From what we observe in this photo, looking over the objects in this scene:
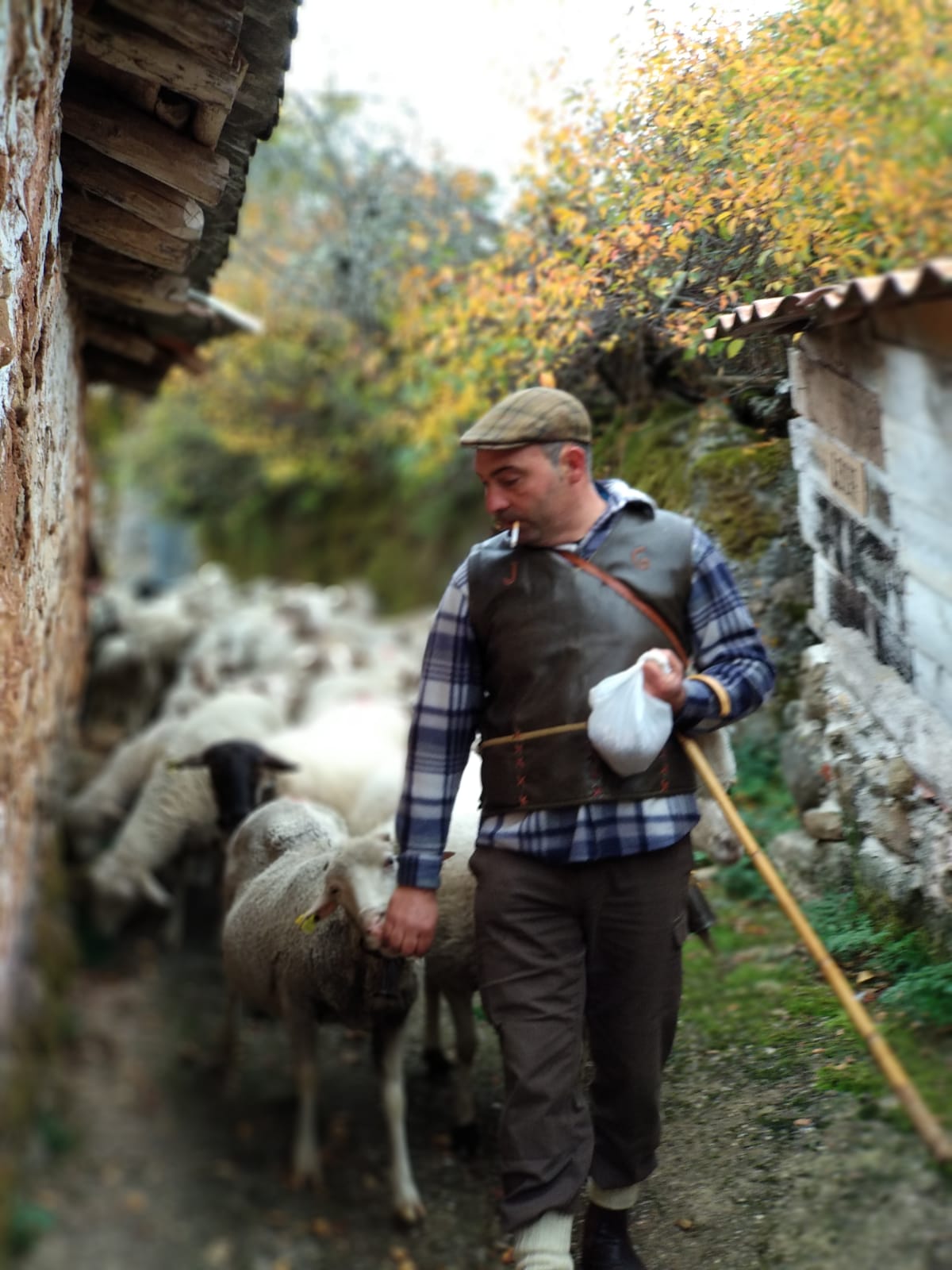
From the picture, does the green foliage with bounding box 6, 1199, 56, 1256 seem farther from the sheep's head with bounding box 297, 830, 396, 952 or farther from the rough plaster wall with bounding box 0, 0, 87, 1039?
the sheep's head with bounding box 297, 830, 396, 952

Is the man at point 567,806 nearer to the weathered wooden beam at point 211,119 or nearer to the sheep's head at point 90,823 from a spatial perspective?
the weathered wooden beam at point 211,119

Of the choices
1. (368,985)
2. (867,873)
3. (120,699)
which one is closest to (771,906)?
(867,873)

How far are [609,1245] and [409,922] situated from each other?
3.47 feet

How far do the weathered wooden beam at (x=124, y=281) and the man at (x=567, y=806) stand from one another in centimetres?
255

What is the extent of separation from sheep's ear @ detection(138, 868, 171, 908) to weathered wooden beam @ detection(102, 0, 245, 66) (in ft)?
17.3

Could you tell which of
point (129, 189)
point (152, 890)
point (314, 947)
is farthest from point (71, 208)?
point (152, 890)

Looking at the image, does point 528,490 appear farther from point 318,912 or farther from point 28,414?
point 28,414

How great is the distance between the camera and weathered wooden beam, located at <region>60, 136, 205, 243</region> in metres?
4.33

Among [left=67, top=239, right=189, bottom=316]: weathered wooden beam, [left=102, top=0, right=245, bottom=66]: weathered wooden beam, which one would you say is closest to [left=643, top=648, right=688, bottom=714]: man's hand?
[left=102, top=0, right=245, bottom=66]: weathered wooden beam

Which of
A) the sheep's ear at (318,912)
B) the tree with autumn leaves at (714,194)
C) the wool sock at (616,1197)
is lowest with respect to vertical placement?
the wool sock at (616,1197)

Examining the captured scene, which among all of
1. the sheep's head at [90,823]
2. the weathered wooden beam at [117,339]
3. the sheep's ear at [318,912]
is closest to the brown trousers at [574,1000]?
the sheep's ear at [318,912]

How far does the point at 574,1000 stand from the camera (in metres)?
3.26

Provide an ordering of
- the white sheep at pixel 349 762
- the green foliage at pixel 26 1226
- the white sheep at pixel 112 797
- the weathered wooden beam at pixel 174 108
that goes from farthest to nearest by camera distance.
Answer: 1. the white sheep at pixel 112 797
2. the white sheep at pixel 349 762
3. the green foliage at pixel 26 1226
4. the weathered wooden beam at pixel 174 108

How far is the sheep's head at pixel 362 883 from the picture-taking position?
383cm
